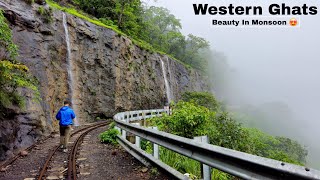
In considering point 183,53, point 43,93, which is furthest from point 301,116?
point 43,93

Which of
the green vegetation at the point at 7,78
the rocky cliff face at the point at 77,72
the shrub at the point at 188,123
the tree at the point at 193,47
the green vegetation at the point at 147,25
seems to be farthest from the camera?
the tree at the point at 193,47

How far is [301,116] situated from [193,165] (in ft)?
626

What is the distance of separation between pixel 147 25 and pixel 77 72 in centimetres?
3049

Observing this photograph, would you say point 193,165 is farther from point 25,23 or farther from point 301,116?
point 301,116

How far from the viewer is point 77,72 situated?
25.3m

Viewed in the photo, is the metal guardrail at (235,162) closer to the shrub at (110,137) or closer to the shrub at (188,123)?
the shrub at (188,123)

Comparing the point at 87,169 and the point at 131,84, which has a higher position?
the point at 131,84

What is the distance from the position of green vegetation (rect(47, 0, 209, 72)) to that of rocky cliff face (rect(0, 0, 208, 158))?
5.24 metres

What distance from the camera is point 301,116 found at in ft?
586

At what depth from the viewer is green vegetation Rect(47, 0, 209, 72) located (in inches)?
1598

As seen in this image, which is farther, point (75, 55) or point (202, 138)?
point (75, 55)

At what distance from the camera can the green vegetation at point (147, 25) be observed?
133 ft

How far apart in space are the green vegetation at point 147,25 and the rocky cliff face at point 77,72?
17.2 feet

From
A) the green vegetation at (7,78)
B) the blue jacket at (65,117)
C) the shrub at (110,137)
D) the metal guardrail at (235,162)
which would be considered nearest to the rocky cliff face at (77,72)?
Result: the green vegetation at (7,78)
